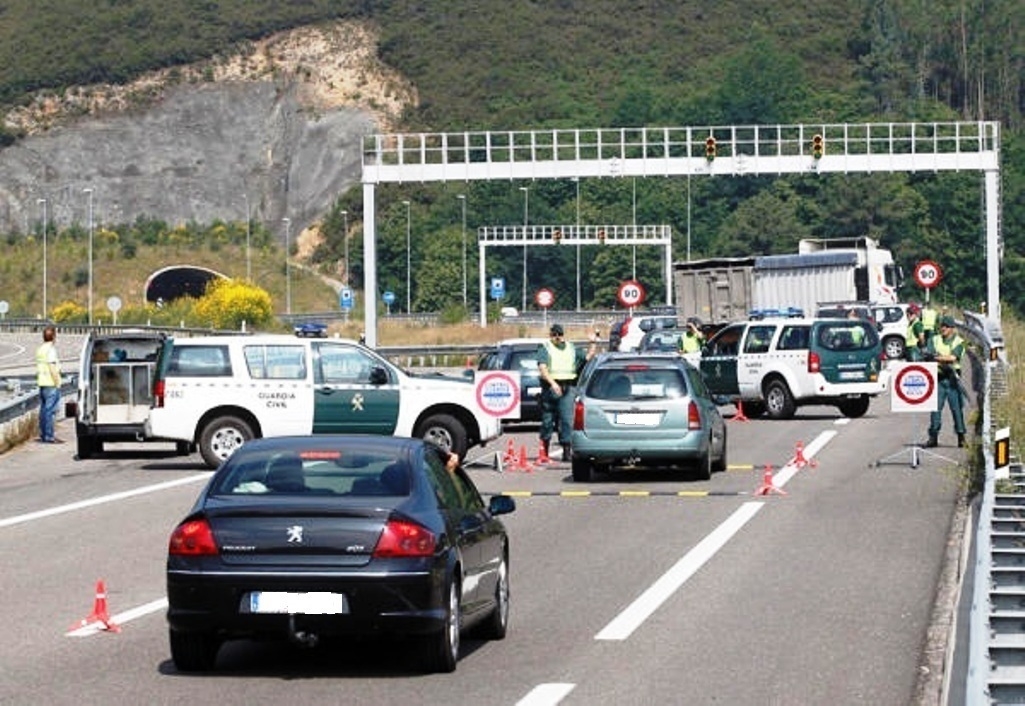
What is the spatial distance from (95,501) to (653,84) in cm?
15080

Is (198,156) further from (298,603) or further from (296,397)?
(298,603)

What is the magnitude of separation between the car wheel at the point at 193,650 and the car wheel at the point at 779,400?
2965 cm

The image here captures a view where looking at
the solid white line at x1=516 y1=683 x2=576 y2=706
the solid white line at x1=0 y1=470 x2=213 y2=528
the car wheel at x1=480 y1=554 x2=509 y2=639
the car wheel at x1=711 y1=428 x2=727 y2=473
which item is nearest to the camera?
the solid white line at x1=516 y1=683 x2=576 y2=706

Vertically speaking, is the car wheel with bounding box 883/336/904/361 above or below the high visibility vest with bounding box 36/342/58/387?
above

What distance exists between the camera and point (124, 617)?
16.6 meters

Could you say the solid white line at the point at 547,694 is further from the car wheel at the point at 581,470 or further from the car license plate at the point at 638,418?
the car wheel at the point at 581,470

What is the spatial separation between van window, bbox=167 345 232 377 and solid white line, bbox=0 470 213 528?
128 cm

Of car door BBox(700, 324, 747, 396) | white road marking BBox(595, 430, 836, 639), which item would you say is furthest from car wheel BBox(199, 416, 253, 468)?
car door BBox(700, 324, 747, 396)

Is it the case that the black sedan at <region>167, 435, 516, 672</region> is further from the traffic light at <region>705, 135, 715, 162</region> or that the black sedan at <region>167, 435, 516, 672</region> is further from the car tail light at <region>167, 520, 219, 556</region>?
the traffic light at <region>705, 135, 715, 162</region>

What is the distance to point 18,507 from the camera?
2662 centimetres

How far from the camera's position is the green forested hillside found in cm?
14588

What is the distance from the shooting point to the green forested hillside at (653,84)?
5743 inches

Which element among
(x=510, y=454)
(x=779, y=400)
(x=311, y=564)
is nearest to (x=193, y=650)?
(x=311, y=564)

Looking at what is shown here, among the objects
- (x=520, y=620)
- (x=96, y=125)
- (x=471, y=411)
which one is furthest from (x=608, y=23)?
(x=520, y=620)
